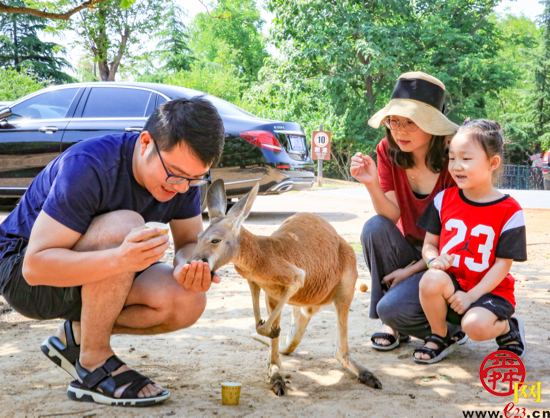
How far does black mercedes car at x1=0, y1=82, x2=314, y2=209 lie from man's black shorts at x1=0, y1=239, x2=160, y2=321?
438cm

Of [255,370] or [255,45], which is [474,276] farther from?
[255,45]

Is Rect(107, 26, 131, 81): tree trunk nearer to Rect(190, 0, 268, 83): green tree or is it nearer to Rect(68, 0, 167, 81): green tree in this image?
Rect(68, 0, 167, 81): green tree

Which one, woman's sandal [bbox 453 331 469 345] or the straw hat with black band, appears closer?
the straw hat with black band

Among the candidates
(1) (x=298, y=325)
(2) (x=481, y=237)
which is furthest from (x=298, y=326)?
(2) (x=481, y=237)

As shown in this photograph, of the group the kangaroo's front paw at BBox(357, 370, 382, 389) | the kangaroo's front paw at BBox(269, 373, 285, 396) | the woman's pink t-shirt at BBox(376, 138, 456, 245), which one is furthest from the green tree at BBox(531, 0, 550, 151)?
the kangaroo's front paw at BBox(269, 373, 285, 396)

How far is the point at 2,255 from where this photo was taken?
8.38ft

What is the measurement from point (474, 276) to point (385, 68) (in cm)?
1808

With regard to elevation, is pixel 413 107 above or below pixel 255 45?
below

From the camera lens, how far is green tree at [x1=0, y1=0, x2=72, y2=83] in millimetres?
29125

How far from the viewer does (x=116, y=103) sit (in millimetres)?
6992

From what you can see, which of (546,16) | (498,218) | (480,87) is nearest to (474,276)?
(498,218)

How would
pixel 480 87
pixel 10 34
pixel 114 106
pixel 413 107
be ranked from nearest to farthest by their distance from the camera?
pixel 413 107 < pixel 114 106 < pixel 480 87 < pixel 10 34

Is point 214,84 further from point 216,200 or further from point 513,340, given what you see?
point 513,340

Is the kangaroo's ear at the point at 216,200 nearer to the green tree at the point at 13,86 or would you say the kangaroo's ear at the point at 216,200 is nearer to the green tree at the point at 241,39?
the green tree at the point at 13,86
